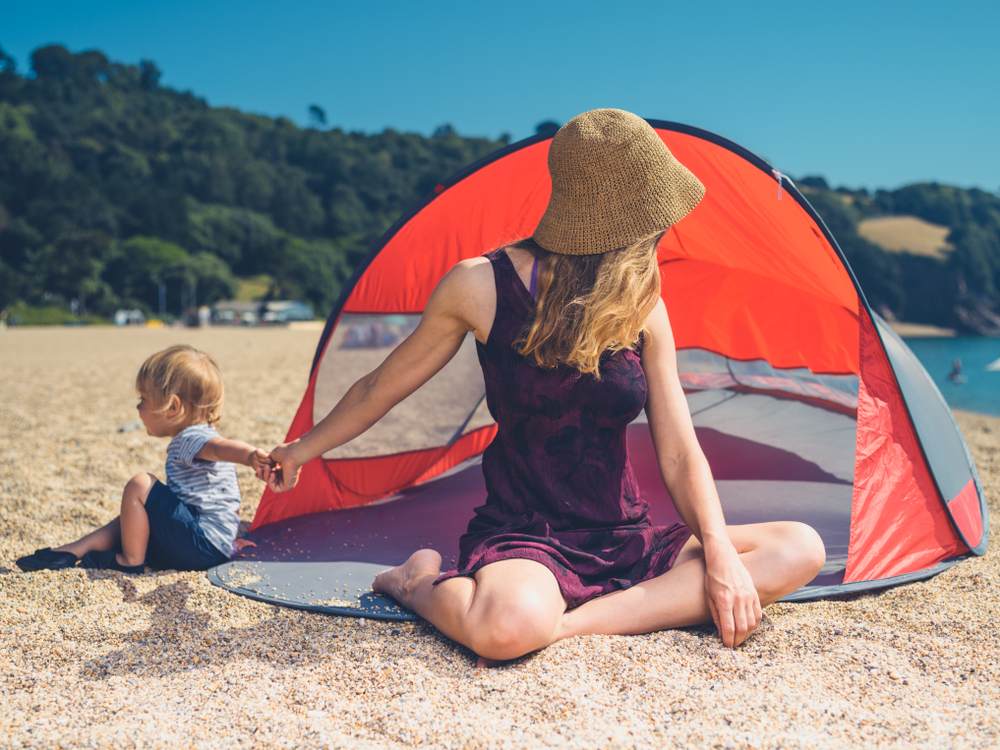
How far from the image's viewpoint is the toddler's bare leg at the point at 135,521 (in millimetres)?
Answer: 2633

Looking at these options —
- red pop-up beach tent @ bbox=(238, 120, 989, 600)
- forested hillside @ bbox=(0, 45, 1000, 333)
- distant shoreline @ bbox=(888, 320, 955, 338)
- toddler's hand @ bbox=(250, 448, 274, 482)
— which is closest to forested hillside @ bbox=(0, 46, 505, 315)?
forested hillside @ bbox=(0, 45, 1000, 333)

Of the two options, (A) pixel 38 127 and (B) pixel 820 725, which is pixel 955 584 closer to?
(B) pixel 820 725

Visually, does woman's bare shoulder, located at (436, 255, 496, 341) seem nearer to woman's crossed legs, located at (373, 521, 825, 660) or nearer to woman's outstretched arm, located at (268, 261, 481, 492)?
woman's outstretched arm, located at (268, 261, 481, 492)

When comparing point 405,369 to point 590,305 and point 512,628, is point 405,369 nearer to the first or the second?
point 590,305

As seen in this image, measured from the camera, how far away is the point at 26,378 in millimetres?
8797

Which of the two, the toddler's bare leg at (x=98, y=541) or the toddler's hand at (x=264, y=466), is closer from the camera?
the toddler's hand at (x=264, y=466)

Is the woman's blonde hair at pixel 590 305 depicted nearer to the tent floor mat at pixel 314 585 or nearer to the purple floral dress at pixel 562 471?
the purple floral dress at pixel 562 471

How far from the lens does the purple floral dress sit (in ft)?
6.80

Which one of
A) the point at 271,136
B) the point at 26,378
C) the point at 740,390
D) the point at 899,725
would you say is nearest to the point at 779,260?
the point at 740,390

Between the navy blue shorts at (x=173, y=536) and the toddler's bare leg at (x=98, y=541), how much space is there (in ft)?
0.45

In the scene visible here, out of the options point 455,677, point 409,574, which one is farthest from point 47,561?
point 455,677

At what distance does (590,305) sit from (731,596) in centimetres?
75

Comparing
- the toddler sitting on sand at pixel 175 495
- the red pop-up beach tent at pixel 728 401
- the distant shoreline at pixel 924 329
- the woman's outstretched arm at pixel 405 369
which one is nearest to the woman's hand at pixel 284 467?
the woman's outstretched arm at pixel 405 369

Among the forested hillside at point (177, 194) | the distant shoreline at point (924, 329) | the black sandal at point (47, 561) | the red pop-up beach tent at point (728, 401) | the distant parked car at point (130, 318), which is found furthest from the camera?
the distant shoreline at point (924, 329)
